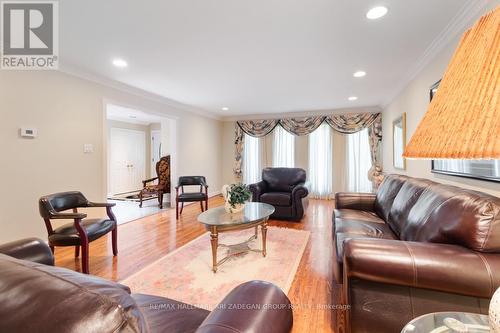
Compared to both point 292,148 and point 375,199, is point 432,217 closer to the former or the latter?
point 375,199

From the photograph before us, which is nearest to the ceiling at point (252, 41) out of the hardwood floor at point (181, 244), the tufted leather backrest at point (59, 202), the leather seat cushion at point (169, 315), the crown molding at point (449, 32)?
the crown molding at point (449, 32)

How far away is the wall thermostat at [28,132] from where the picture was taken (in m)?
2.61

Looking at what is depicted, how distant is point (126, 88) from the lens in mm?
3795

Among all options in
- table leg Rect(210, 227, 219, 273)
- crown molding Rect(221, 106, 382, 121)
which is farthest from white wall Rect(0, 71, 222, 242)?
crown molding Rect(221, 106, 382, 121)

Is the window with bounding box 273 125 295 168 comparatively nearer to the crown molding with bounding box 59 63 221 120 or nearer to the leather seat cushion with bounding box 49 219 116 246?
the crown molding with bounding box 59 63 221 120

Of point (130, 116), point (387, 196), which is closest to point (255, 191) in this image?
point (387, 196)

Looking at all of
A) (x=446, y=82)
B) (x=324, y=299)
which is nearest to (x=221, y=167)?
(x=324, y=299)

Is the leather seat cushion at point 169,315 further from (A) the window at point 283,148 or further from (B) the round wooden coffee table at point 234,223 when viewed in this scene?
(A) the window at point 283,148

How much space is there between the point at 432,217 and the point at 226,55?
100 inches

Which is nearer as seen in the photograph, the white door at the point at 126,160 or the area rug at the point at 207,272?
the area rug at the point at 207,272

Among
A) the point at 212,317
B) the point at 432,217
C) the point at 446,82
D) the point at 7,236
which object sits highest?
the point at 446,82

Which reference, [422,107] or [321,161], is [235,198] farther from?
[321,161]

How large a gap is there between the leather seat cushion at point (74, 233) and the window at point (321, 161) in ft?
15.7

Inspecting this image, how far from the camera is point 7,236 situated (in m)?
2.52
